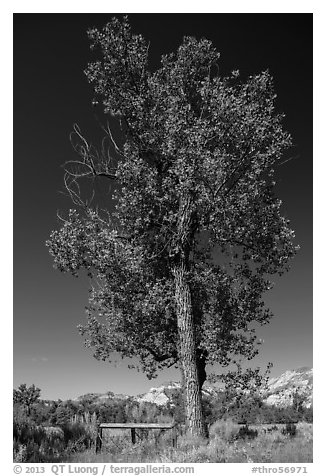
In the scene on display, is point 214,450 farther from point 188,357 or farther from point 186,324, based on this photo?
point 186,324

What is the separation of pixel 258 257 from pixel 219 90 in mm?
7354

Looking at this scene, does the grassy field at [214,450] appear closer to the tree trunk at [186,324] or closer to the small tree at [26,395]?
the tree trunk at [186,324]

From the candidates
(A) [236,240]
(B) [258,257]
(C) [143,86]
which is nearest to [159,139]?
(C) [143,86]

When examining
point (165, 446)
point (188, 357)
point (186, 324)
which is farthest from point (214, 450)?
point (186, 324)

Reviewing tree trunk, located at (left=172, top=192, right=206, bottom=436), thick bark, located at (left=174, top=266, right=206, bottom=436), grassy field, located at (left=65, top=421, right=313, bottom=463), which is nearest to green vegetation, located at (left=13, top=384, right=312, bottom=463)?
grassy field, located at (left=65, top=421, right=313, bottom=463)

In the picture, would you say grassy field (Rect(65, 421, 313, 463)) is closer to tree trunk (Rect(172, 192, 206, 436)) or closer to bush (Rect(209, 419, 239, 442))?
bush (Rect(209, 419, 239, 442))

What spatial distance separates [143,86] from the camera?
19609 millimetres

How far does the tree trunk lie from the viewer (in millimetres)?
16297

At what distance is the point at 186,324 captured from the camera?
1717cm

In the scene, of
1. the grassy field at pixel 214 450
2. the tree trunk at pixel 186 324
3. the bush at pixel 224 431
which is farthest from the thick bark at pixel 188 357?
the bush at pixel 224 431

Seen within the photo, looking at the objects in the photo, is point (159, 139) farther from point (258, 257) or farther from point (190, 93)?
point (258, 257)

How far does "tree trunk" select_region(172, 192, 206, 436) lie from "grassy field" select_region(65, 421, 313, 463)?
3.12 ft

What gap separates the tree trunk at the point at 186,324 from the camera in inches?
642

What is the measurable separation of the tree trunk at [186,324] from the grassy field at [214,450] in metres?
0.95
